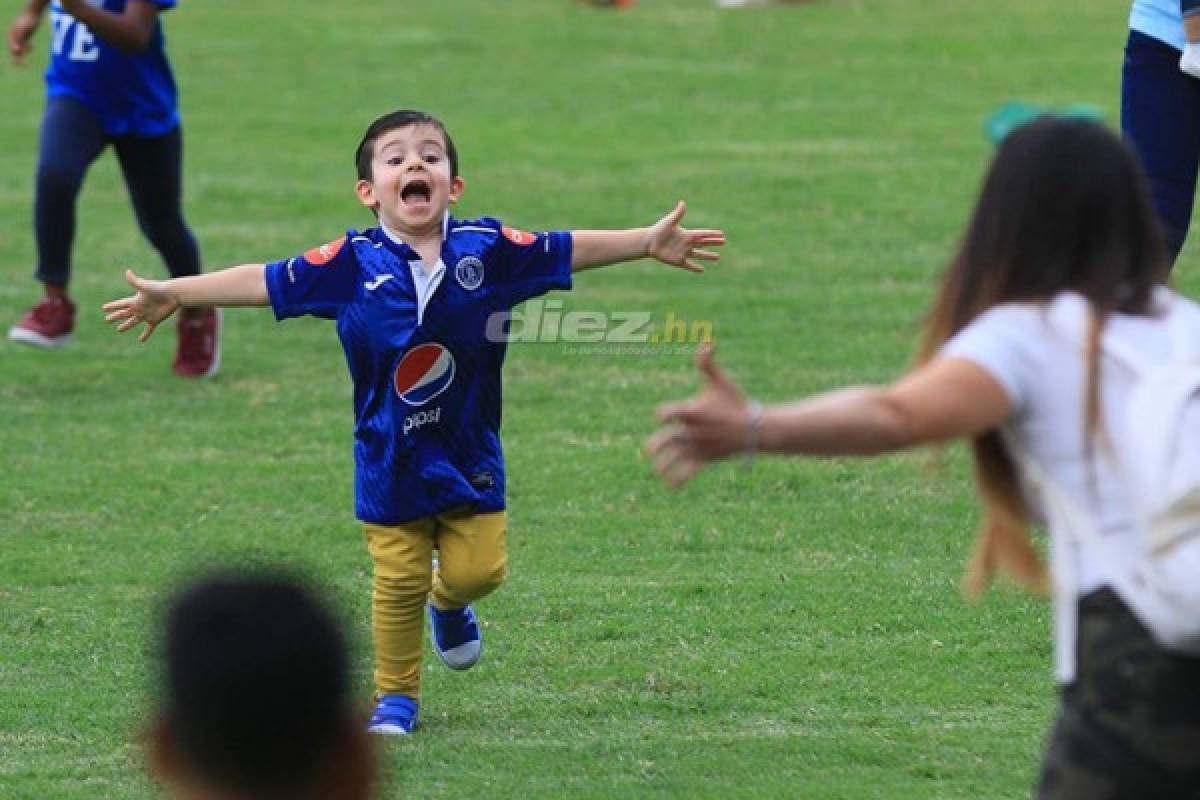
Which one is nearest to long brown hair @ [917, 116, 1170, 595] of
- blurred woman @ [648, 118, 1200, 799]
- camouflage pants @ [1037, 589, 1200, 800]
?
blurred woman @ [648, 118, 1200, 799]

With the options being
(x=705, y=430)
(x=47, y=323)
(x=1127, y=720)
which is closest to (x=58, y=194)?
(x=47, y=323)

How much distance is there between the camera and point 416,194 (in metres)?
5.66

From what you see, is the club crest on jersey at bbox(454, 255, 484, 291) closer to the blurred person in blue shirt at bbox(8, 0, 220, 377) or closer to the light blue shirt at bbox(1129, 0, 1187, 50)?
the light blue shirt at bbox(1129, 0, 1187, 50)

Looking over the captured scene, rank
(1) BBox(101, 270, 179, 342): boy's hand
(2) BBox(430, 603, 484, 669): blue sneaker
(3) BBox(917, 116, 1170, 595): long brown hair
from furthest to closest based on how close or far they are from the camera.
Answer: (2) BBox(430, 603, 484, 669): blue sneaker < (1) BBox(101, 270, 179, 342): boy's hand < (3) BBox(917, 116, 1170, 595): long brown hair

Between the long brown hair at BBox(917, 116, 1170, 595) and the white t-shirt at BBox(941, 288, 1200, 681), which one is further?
the long brown hair at BBox(917, 116, 1170, 595)

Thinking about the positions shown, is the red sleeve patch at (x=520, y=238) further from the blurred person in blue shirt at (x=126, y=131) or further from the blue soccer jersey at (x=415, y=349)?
the blurred person in blue shirt at (x=126, y=131)

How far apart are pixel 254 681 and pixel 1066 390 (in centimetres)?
137

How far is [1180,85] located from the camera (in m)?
7.32

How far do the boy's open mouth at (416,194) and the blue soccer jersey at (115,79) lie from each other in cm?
432

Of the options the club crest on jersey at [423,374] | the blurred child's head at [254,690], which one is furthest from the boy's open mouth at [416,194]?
the blurred child's head at [254,690]

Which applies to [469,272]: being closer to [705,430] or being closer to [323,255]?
[323,255]

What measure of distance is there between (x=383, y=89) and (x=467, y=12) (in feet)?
16.4

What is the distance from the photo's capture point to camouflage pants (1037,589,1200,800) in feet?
10.8

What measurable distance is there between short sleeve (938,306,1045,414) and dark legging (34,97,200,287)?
6.94 meters
